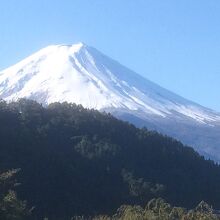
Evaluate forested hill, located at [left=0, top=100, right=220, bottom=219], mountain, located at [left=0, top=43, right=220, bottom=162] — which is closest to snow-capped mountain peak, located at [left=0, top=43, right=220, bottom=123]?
mountain, located at [left=0, top=43, right=220, bottom=162]

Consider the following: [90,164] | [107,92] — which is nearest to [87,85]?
[107,92]

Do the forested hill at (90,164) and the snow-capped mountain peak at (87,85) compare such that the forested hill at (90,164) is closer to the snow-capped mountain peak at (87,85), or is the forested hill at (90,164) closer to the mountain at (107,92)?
the mountain at (107,92)

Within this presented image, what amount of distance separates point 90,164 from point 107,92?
82813 millimetres

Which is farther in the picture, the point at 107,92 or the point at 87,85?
the point at 87,85

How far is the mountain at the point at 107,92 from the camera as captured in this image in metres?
115

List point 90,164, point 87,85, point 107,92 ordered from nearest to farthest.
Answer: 1. point 90,164
2. point 107,92
3. point 87,85

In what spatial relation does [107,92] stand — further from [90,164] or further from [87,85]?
[90,164]

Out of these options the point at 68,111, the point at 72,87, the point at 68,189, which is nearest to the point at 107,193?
the point at 68,189

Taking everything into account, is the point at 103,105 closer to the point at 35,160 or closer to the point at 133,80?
the point at 133,80

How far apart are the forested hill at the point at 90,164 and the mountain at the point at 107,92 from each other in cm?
6683

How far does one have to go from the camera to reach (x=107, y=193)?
3203cm

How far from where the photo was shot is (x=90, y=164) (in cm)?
3506

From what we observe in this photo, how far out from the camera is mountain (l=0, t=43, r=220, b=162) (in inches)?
4518

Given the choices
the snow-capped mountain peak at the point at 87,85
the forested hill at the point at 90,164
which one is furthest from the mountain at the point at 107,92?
the forested hill at the point at 90,164
